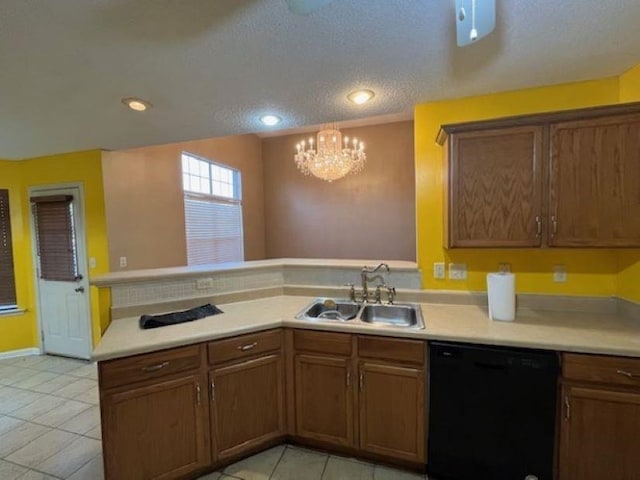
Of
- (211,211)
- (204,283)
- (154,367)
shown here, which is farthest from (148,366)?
(211,211)

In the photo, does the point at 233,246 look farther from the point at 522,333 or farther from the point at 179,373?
the point at 522,333

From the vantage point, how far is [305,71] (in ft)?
6.06

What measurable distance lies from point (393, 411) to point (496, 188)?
59.6 inches

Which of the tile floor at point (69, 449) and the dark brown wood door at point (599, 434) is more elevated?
the dark brown wood door at point (599, 434)

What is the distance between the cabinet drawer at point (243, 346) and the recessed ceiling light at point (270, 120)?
1678mm

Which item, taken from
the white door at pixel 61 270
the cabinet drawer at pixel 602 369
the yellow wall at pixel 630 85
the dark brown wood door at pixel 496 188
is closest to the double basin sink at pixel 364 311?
the dark brown wood door at pixel 496 188

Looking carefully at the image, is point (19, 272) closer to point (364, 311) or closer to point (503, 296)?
point (364, 311)

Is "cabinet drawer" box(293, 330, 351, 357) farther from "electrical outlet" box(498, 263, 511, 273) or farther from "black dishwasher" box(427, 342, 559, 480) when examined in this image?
"electrical outlet" box(498, 263, 511, 273)

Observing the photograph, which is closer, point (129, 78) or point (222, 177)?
point (129, 78)

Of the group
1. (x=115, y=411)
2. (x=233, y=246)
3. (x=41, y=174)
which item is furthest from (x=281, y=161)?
(x=115, y=411)

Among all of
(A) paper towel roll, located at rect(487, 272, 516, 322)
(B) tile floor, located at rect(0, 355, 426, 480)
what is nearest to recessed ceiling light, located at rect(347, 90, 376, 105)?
(A) paper towel roll, located at rect(487, 272, 516, 322)

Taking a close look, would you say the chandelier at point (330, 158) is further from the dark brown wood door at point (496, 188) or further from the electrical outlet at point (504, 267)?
the electrical outlet at point (504, 267)

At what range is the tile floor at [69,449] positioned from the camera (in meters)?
1.96

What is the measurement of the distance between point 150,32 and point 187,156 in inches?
121
